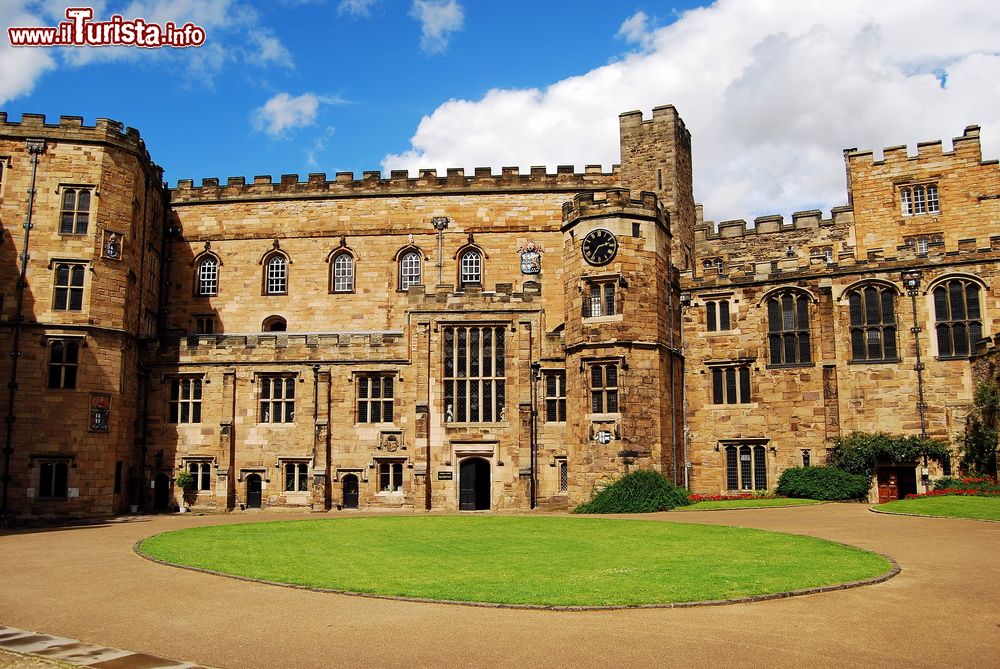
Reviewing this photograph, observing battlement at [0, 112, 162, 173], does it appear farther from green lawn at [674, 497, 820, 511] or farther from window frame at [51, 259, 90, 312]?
green lawn at [674, 497, 820, 511]

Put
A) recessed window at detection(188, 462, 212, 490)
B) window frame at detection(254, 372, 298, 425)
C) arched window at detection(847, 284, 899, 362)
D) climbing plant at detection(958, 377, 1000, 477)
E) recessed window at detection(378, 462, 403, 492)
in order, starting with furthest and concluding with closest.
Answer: window frame at detection(254, 372, 298, 425), recessed window at detection(188, 462, 212, 490), recessed window at detection(378, 462, 403, 492), arched window at detection(847, 284, 899, 362), climbing plant at detection(958, 377, 1000, 477)

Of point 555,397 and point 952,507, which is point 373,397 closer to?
point 555,397

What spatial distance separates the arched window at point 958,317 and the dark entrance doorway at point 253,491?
2994 cm

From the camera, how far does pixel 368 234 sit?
44.5 m

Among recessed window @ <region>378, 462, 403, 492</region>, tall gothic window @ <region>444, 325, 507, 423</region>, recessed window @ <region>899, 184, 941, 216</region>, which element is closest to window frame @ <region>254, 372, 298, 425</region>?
recessed window @ <region>378, 462, 403, 492</region>

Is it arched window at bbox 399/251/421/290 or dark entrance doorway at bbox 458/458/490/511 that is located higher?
arched window at bbox 399/251/421/290

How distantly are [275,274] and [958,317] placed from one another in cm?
3324

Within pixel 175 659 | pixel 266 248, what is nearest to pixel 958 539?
pixel 175 659

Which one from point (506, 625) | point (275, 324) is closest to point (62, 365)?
point (275, 324)

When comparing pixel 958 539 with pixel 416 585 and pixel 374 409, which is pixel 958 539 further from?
pixel 374 409

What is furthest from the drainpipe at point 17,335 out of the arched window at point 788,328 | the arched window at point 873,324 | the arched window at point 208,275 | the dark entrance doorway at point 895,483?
the arched window at point 873,324

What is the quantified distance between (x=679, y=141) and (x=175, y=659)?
39.7m

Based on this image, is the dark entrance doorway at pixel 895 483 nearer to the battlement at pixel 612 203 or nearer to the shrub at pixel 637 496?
the shrub at pixel 637 496

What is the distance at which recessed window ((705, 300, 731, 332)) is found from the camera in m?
37.5
